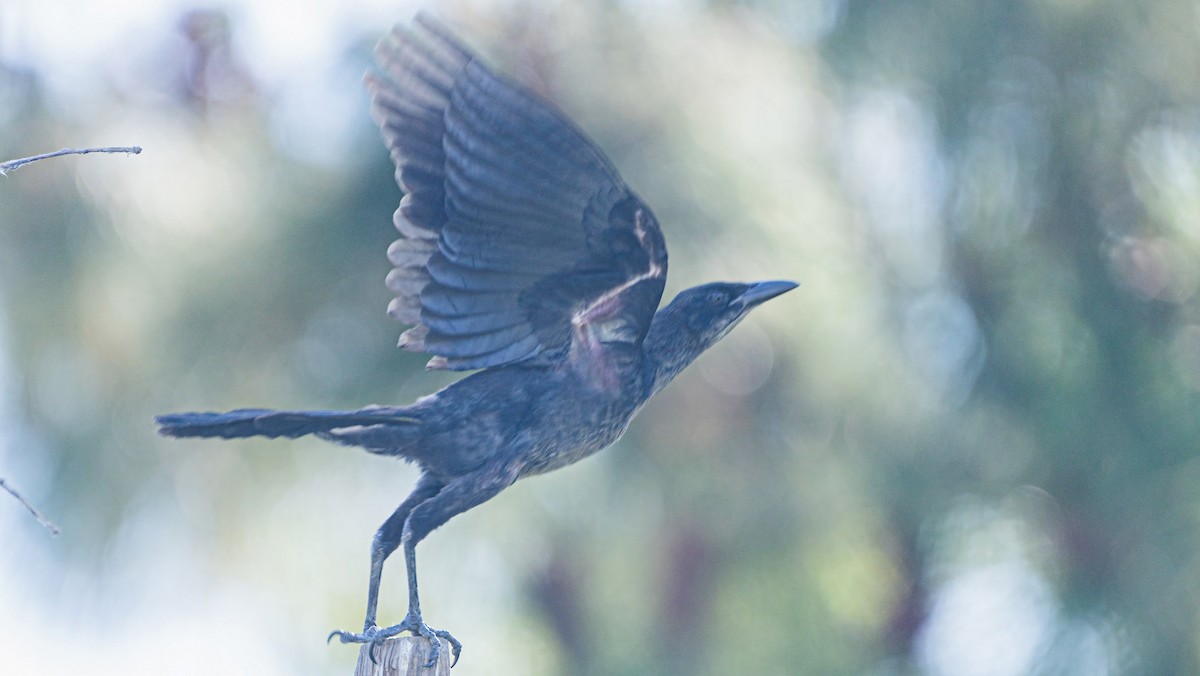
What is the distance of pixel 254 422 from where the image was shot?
1.87 meters

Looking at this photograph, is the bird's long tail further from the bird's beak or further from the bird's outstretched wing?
the bird's beak

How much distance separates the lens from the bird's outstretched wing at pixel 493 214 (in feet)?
6.57

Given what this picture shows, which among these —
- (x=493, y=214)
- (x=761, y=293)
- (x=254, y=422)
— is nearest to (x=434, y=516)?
(x=254, y=422)

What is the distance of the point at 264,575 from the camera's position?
4.98 m

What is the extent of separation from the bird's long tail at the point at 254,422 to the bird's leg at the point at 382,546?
0.58 ft

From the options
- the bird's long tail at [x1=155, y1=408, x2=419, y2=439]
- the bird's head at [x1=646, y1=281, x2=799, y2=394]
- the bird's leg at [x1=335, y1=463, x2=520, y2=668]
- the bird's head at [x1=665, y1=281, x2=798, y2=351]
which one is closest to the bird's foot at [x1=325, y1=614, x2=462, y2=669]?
the bird's leg at [x1=335, y1=463, x2=520, y2=668]

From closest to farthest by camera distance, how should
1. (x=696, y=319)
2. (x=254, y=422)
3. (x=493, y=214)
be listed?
(x=254, y=422) → (x=493, y=214) → (x=696, y=319)

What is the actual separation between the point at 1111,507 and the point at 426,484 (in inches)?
119

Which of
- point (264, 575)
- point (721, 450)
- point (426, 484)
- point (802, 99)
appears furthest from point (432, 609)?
point (426, 484)

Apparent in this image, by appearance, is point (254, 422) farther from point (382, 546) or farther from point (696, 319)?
point (696, 319)

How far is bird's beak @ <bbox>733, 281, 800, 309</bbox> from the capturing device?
222 cm

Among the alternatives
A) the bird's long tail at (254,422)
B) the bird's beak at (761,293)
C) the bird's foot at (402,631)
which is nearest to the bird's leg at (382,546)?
the bird's foot at (402,631)

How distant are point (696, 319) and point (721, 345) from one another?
2504 millimetres

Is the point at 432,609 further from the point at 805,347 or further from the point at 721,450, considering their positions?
the point at 805,347
